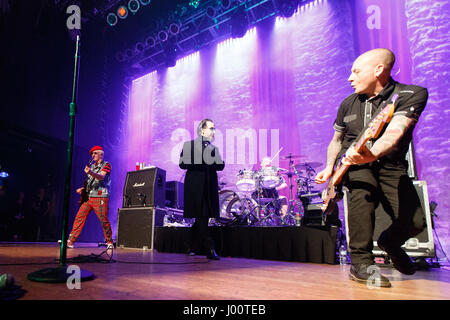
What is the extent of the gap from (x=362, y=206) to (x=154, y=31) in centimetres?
865

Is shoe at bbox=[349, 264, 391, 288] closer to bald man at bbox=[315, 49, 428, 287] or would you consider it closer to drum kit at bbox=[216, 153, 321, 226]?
bald man at bbox=[315, 49, 428, 287]

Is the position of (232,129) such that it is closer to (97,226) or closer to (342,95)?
(342,95)

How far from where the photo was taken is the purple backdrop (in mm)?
5309

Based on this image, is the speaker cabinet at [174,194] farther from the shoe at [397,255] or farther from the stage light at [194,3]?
the stage light at [194,3]

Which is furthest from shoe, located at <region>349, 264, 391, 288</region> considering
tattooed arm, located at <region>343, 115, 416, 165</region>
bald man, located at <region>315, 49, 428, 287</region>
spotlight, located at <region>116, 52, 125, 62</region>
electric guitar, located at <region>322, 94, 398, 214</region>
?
spotlight, located at <region>116, 52, 125, 62</region>

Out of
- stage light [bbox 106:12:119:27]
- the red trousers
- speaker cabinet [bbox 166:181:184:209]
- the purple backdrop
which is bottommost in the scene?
the red trousers

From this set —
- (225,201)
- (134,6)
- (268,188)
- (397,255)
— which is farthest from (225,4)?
(397,255)

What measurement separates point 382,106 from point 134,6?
312 inches

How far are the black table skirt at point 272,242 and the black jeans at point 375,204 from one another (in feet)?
5.18

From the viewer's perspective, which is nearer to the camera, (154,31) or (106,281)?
(106,281)

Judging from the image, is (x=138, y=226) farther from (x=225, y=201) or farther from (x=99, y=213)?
(x=225, y=201)

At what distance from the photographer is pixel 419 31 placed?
556 cm

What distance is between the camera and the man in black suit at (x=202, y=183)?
11.5 ft
